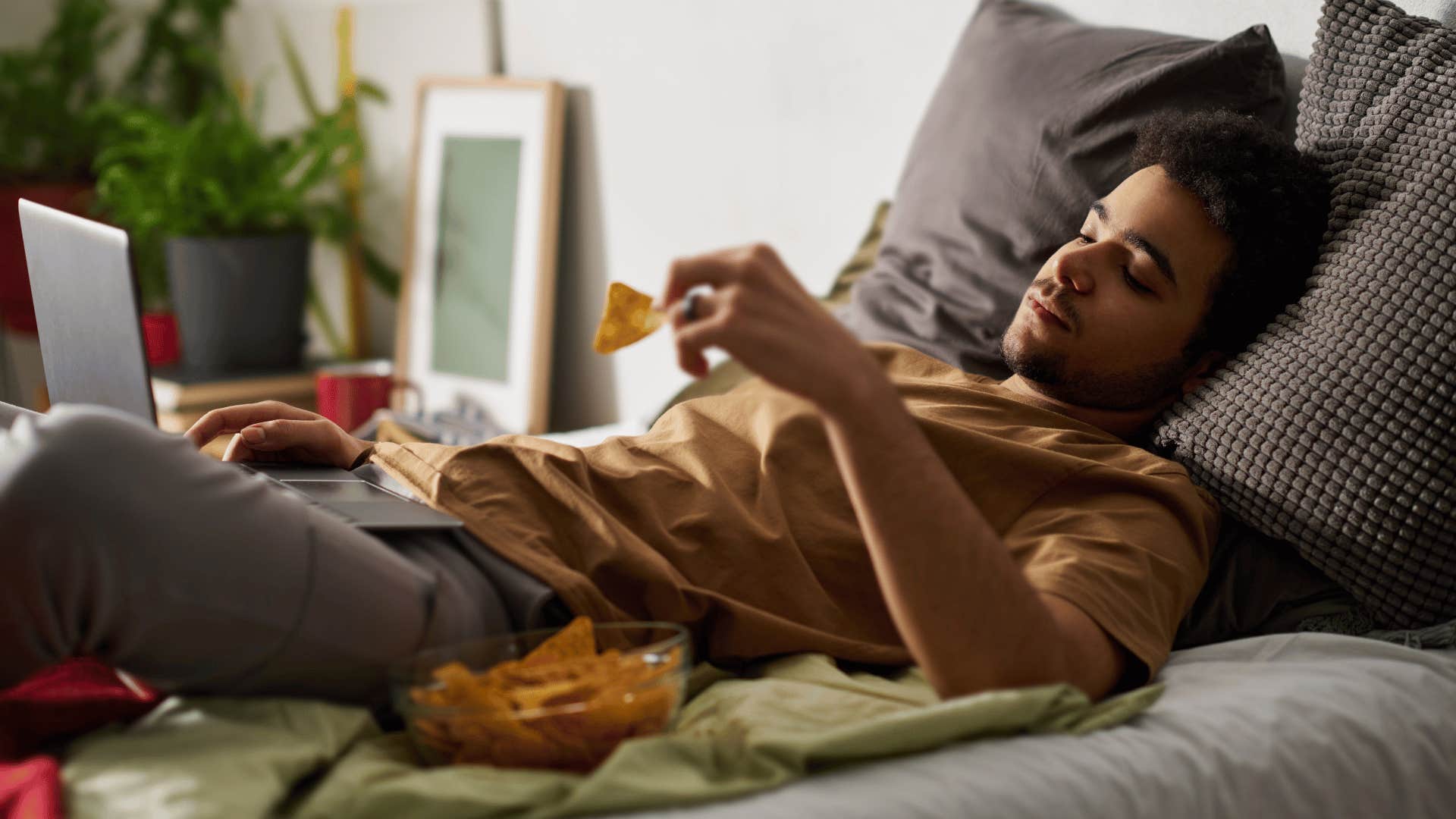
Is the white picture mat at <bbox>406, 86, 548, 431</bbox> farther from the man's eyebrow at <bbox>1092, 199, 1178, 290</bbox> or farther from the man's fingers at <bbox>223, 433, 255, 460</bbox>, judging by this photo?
the man's eyebrow at <bbox>1092, 199, 1178, 290</bbox>

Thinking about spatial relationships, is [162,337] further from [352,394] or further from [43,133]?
[43,133]

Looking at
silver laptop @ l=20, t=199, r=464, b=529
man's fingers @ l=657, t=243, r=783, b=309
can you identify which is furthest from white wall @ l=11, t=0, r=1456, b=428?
silver laptop @ l=20, t=199, r=464, b=529

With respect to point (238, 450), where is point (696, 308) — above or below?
above

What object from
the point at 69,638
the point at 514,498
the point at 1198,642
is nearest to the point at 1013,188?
the point at 1198,642

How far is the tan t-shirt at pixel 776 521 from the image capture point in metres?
1.14

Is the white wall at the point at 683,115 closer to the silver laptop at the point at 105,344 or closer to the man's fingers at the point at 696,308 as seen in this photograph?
the man's fingers at the point at 696,308

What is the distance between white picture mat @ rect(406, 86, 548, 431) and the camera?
8.76 ft

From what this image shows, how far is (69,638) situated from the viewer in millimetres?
947

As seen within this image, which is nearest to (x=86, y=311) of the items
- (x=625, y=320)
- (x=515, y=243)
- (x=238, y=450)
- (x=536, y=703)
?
(x=238, y=450)

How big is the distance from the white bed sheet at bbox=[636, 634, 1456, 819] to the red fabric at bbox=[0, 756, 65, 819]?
0.38 meters

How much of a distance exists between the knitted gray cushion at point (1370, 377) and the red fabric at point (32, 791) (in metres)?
0.99

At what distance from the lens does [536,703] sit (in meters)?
0.92

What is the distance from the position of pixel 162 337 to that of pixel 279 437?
177cm

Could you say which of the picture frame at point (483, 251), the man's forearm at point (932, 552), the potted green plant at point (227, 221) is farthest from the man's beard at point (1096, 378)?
the potted green plant at point (227, 221)
